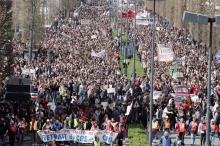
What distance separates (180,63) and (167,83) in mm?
12498

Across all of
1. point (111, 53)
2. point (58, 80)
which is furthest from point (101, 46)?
point (58, 80)

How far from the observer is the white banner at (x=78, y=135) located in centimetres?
3189

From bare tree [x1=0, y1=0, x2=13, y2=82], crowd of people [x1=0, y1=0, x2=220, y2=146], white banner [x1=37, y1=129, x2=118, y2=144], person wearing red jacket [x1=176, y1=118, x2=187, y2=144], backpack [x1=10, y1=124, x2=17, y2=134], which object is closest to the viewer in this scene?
white banner [x1=37, y1=129, x2=118, y2=144]

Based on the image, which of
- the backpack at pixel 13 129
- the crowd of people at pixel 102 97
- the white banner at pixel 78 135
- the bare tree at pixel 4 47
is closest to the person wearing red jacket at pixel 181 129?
the crowd of people at pixel 102 97

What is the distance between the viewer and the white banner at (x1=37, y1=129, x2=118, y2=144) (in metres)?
31.9

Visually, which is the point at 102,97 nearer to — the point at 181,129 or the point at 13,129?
the point at 181,129

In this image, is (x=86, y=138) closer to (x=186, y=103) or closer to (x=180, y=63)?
(x=186, y=103)

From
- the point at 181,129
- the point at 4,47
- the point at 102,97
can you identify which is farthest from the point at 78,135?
the point at 4,47

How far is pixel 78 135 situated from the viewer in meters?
32.3

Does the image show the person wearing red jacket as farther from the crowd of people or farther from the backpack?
the backpack

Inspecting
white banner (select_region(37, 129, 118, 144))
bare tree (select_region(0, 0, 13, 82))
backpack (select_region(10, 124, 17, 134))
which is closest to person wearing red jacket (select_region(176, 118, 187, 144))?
white banner (select_region(37, 129, 118, 144))

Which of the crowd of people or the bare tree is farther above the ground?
the bare tree

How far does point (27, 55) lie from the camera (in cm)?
6775

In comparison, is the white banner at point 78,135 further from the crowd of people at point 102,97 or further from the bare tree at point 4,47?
the bare tree at point 4,47
